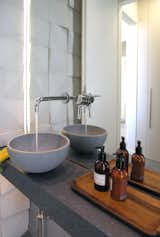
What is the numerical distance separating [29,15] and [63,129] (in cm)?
82

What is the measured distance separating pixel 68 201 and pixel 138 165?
15.4 inches

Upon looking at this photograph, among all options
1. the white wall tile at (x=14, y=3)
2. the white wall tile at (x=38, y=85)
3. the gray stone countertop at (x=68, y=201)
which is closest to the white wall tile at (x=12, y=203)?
the gray stone countertop at (x=68, y=201)

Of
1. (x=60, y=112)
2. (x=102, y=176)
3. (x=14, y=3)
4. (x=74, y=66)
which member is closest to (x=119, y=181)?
(x=102, y=176)

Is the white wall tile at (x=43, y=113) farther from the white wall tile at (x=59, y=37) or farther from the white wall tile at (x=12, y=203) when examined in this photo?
the white wall tile at (x=12, y=203)

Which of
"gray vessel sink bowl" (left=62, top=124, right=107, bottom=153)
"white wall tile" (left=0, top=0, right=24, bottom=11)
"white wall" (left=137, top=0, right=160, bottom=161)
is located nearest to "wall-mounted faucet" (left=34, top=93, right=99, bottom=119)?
"gray vessel sink bowl" (left=62, top=124, right=107, bottom=153)

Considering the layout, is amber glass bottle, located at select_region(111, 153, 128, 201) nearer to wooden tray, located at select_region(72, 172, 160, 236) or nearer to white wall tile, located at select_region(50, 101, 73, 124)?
wooden tray, located at select_region(72, 172, 160, 236)

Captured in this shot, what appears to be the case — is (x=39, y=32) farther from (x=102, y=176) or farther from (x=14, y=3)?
(x=102, y=176)

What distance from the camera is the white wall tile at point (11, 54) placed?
129cm

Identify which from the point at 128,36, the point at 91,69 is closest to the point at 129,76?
the point at 128,36

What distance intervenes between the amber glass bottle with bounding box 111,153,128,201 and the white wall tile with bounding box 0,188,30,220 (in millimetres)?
912

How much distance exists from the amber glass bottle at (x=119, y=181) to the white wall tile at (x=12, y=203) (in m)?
0.91

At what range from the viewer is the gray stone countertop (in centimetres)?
67

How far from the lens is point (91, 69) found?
1354 millimetres

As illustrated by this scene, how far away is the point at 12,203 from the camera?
1.46m
